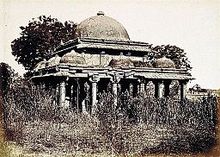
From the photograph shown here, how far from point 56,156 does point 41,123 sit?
2.72 metres

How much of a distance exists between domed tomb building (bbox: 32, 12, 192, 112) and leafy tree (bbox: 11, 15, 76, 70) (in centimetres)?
138

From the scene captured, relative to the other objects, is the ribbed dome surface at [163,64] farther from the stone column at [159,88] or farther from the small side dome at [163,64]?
the stone column at [159,88]

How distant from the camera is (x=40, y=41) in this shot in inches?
857

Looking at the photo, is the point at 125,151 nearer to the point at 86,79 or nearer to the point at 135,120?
the point at 135,120

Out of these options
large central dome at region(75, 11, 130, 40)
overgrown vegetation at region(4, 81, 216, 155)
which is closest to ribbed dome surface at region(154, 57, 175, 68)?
large central dome at region(75, 11, 130, 40)

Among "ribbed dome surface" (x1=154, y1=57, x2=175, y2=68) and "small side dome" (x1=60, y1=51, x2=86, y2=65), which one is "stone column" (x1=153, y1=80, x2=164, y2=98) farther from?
"small side dome" (x1=60, y1=51, x2=86, y2=65)

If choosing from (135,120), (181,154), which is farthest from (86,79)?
(181,154)

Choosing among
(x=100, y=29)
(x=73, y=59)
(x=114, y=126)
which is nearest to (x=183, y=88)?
(x=100, y=29)

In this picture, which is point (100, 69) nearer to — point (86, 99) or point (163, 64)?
point (86, 99)

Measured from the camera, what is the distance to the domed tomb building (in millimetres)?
16766

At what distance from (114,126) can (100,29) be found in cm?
1013

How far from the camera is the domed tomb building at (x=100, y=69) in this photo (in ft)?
55.0

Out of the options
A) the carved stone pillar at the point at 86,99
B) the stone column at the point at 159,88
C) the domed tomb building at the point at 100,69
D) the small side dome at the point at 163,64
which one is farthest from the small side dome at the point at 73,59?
the stone column at the point at 159,88

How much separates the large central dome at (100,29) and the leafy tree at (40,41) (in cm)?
129
